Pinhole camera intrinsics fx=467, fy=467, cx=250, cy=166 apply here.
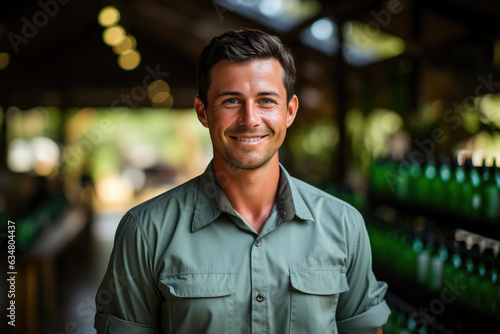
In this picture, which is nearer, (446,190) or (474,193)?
(474,193)

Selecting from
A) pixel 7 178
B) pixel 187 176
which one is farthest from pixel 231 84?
pixel 187 176

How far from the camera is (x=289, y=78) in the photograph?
4.71ft

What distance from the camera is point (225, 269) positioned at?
51.9 inches

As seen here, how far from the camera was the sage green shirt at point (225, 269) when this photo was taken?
1.29 meters

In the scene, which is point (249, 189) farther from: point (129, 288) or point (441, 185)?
point (441, 185)

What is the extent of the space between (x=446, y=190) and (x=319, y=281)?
165cm

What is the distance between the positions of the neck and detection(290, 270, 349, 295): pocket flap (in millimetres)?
184

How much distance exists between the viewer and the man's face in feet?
4.29

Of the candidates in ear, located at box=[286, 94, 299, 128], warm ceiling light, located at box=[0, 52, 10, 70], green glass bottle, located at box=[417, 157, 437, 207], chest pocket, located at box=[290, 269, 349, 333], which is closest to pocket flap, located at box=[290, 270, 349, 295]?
chest pocket, located at box=[290, 269, 349, 333]

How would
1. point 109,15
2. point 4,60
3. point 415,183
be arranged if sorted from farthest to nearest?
point 4,60 → point 109,15 → point 415,183

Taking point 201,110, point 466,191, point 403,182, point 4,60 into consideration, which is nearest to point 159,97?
point 4,60

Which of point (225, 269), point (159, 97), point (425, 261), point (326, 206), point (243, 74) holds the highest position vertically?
point (159, 97)

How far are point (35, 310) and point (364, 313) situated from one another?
353cm

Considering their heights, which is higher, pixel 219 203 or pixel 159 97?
pixel 159 97
